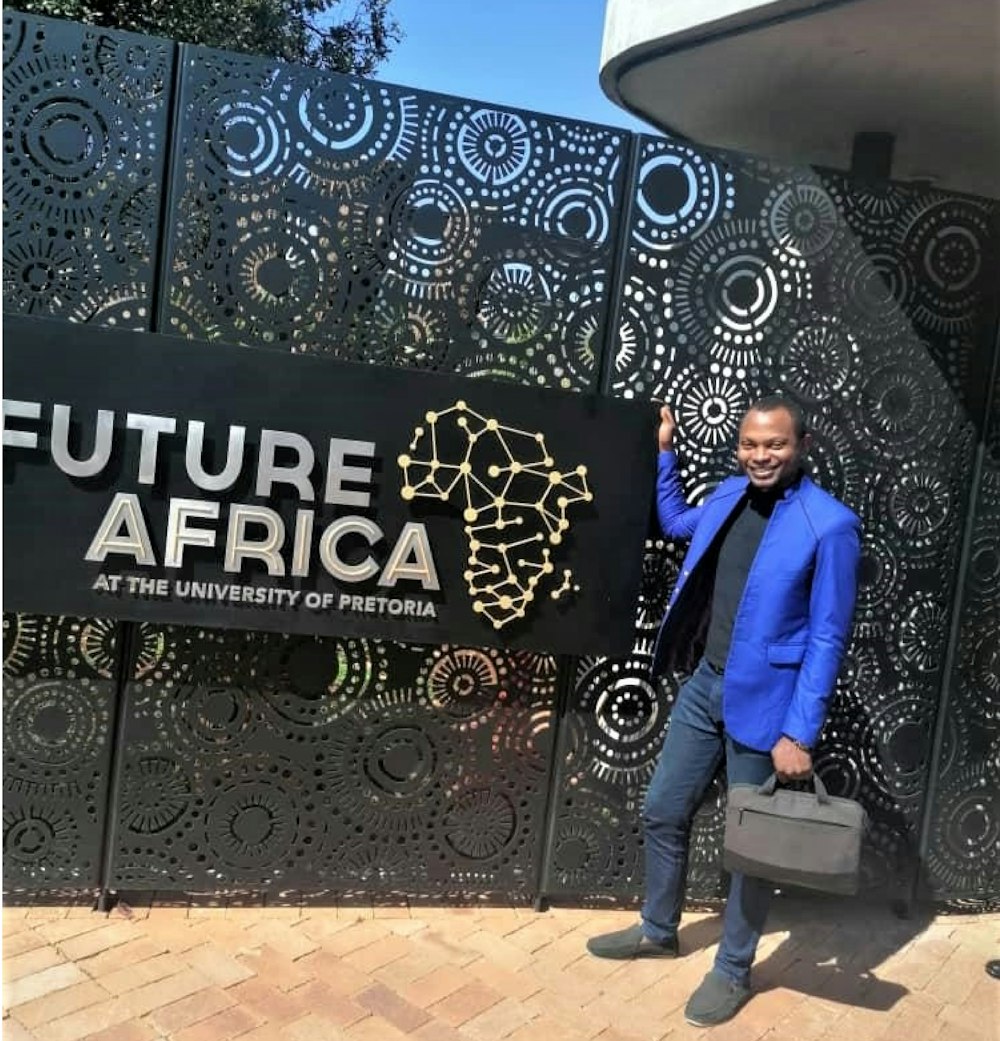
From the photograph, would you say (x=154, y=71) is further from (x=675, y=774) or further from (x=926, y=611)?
(x=926, y=611)

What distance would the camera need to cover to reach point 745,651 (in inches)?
123

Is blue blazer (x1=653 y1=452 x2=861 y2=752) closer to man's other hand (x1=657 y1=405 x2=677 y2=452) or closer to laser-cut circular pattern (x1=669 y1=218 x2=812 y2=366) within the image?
man's other hand (x1=657 y1=405 x2=677 y2=452)

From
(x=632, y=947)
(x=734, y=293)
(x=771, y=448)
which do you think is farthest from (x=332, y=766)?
(x=734, y=293)

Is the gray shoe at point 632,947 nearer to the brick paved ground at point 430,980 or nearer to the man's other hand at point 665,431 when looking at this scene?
the brick paved ground at point 430,980

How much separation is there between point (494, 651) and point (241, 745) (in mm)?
1002

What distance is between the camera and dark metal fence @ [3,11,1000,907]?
3.30m

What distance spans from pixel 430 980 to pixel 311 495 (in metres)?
1.72

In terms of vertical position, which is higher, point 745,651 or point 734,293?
point 734,293

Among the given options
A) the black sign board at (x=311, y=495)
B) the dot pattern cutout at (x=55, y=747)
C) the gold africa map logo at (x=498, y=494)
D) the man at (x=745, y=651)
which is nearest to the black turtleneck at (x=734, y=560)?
the man at (x=745, y=651)

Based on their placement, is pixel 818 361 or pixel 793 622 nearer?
pixel 793 622

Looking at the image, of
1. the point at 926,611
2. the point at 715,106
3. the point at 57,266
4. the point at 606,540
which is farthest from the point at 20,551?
the point at 715,106

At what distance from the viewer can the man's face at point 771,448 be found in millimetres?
3100

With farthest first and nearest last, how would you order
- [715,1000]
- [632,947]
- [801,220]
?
1. [801,220]
2. [632,947]
3. [715,1000]

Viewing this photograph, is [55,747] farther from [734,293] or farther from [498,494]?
[734,293]
